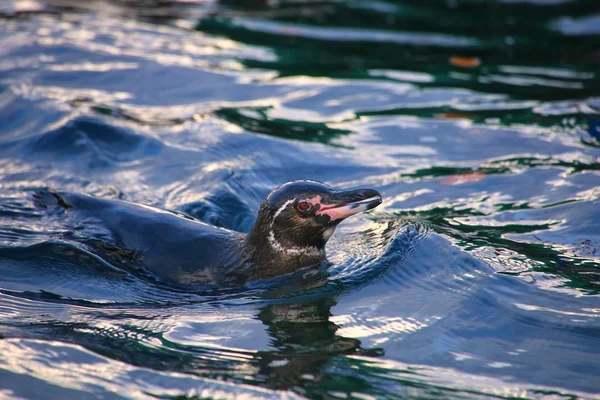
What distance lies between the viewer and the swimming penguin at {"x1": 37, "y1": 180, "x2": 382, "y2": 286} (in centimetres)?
564

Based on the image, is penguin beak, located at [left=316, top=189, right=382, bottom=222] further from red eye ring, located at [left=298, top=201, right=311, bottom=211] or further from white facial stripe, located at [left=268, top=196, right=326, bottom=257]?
white facial stripe, located at [left=268, top=196, right=326, bottom=257]

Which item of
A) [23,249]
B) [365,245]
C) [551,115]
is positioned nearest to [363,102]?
[551,115]

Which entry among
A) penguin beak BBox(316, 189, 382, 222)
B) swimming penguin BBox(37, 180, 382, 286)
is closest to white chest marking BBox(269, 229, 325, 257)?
swimming penguin BBox(37, 180, 382, 286)

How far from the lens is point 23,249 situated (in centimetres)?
604

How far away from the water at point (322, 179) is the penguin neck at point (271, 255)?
15cm

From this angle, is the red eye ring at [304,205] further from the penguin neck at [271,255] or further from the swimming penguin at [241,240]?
the penguin neck at [271,255]

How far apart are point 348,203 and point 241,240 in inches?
37.2

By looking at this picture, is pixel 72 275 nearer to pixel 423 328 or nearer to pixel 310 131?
pixel 423 328

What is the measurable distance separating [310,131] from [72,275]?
12.4ft

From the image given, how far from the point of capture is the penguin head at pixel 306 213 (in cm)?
554

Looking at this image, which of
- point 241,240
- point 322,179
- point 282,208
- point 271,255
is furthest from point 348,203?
point 322,179

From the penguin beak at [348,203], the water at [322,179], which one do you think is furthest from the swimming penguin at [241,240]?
the water at [322,179]

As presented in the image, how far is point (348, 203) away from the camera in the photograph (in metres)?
5.54

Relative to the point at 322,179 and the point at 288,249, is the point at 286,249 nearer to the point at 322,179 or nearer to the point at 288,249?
the point at 288,249
